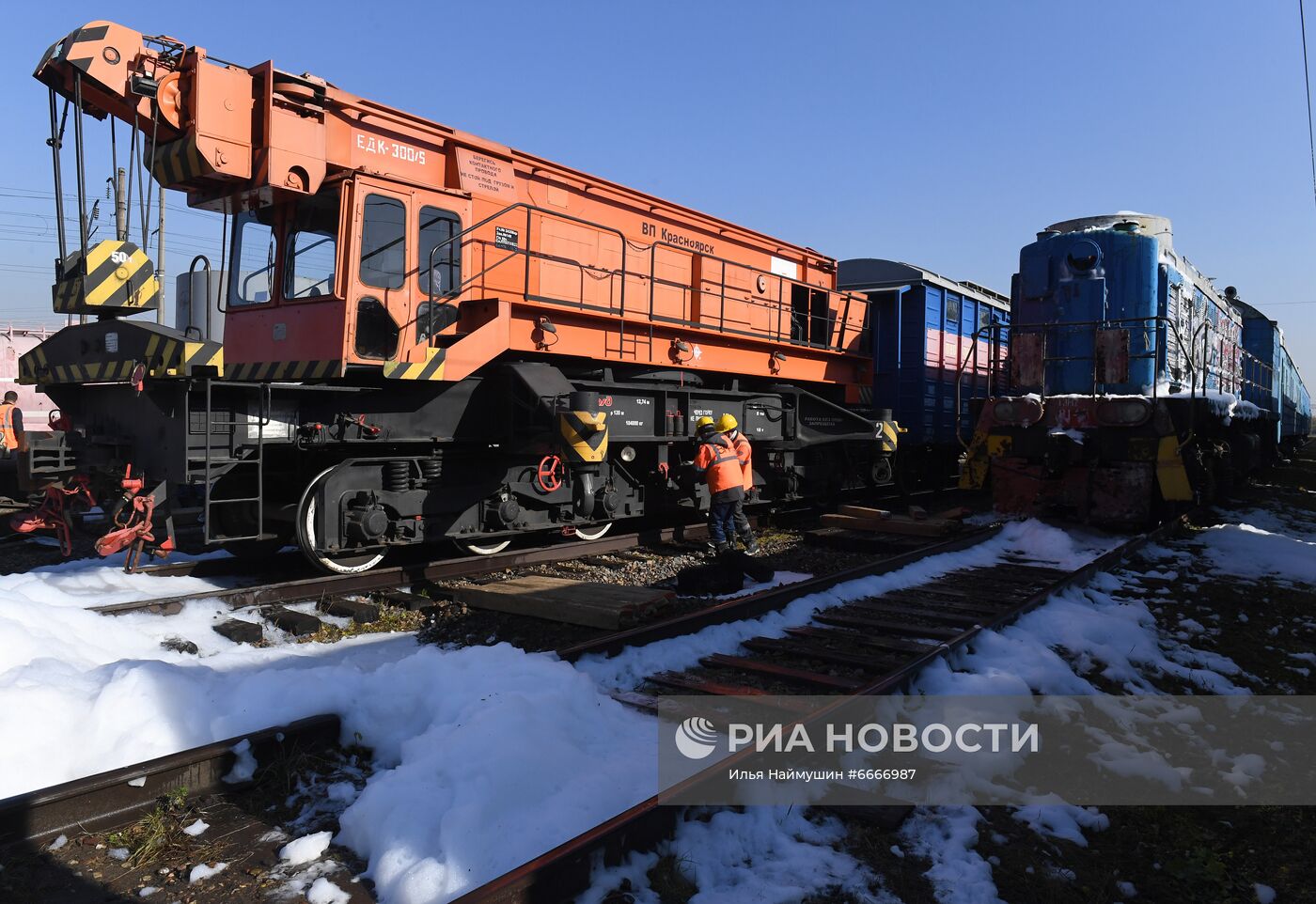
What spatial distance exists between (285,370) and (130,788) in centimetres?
445

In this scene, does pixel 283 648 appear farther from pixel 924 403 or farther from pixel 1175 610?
pixel 924 403

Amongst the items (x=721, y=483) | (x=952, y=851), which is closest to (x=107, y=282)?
(x=721, y=483)

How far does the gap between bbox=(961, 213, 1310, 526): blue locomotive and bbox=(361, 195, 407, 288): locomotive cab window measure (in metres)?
7.61

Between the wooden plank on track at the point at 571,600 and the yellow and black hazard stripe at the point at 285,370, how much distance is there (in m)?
2.06

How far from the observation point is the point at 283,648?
512 centimetres

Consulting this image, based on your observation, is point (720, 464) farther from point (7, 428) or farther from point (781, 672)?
point (7, 428)

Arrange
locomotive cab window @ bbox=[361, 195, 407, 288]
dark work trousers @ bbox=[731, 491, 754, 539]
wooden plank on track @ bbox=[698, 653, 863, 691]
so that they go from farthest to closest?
1. dark work trousers @ bbox=[731, 491, 754, 539]
2. locomotive cab window @ bbox=[361, 195, 407, 288]
3. wooden plank on track @ bbox=[698, 653, 863, 691]

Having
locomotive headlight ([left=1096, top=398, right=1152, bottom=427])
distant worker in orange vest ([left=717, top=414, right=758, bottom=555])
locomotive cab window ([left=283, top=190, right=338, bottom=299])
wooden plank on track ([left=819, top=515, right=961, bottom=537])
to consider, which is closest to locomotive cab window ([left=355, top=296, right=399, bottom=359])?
locomotive cab window ([left=283, top=190, right=338, bottom=299])

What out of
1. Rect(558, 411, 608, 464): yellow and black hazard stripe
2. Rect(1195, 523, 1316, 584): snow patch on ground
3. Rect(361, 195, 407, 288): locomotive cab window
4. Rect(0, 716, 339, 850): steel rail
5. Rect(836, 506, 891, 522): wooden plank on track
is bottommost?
Rect(0, 716, 339, 850): steel rail

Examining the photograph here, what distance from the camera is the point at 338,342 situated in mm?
6609

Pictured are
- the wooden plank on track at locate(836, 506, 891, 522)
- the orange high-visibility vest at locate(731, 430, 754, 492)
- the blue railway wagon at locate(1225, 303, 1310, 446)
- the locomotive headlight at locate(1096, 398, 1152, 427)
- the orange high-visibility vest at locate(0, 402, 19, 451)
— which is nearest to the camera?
the orange high-visibility vest at locate(731, 430, 754, 492)

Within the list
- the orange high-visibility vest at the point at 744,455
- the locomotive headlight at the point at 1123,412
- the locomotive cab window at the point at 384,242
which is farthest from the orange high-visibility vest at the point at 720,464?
the locomotive headlight at the point at 1123,412

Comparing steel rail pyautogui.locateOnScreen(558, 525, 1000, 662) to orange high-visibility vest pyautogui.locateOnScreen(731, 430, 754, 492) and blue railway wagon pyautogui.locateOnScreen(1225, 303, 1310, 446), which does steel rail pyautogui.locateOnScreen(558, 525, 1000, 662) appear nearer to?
orange high-visibility vest pyautogui.locateOnScreen(731, 430, 754, 492)

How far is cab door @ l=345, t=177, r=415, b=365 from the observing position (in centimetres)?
667
